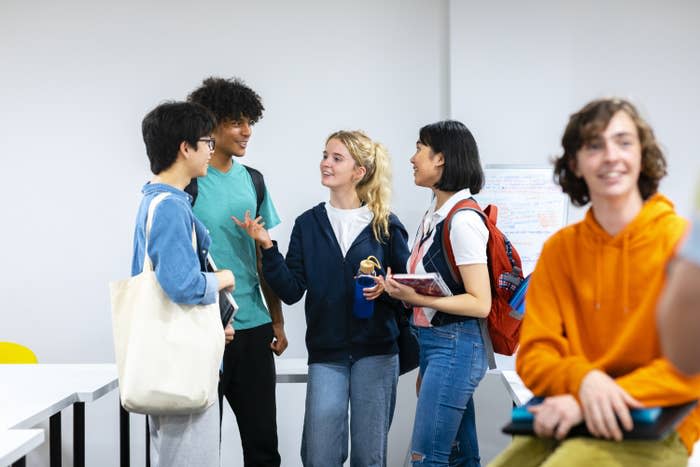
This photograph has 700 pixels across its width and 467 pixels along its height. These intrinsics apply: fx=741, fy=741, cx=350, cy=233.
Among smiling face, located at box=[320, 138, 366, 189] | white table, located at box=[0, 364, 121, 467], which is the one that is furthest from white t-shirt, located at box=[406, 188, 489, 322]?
white table, located at box=[0, 364, 121, 467]

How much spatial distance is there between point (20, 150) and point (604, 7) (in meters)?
3.16

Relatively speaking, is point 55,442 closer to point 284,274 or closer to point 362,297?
point 284,274

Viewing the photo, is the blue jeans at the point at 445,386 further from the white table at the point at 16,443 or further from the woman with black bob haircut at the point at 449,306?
the white table at the point at 16,443

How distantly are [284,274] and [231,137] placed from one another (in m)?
0.56

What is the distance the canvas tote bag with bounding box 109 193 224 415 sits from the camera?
2.04m

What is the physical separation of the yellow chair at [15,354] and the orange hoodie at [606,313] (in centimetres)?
266

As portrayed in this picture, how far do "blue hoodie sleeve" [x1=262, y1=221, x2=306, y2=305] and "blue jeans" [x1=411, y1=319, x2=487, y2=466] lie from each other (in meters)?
0.57

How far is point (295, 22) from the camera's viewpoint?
4.03 meters

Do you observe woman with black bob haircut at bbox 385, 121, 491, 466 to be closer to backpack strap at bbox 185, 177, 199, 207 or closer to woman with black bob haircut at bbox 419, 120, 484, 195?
woman with black bob haircut at bbox 419, 120, 484, 195

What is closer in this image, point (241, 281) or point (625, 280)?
point (625, 280)

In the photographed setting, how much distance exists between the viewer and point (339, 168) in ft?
9.43

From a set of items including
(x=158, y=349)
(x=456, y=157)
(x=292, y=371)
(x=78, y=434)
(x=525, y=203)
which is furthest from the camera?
(x=525, y=203)

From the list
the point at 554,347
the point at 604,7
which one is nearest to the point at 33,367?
the point at 554,347

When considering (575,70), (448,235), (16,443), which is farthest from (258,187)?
(575,70)
